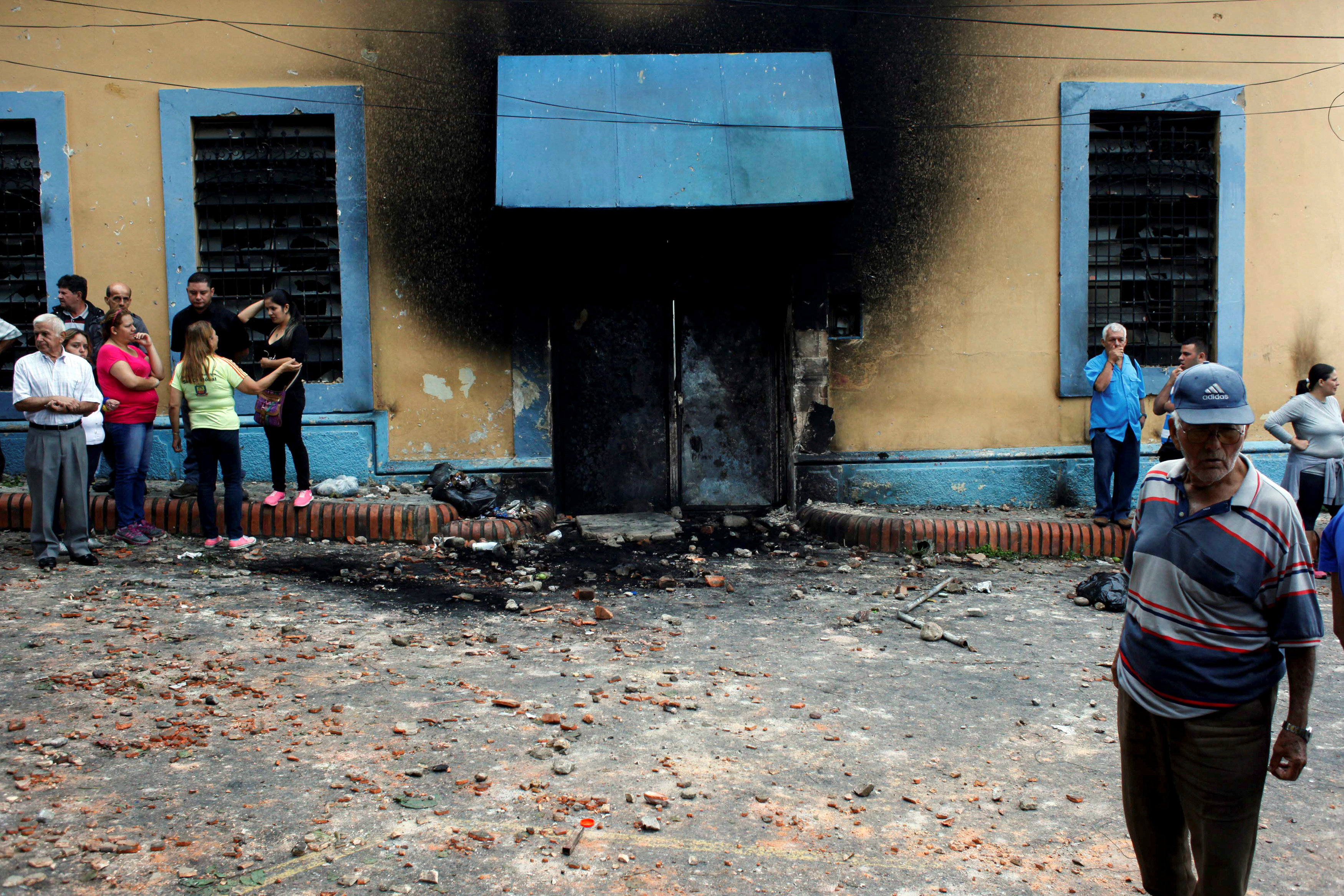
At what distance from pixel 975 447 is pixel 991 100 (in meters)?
3.19

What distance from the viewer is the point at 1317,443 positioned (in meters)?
7.21

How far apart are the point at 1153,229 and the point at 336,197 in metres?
7.58

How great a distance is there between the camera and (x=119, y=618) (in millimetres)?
5293

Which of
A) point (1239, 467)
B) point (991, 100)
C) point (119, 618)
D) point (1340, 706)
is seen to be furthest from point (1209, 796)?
point (991, 100)

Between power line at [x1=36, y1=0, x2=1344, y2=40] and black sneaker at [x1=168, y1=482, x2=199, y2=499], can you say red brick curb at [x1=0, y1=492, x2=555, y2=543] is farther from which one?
power line at [x1=36, y1=0, x2=1344, y2=40]

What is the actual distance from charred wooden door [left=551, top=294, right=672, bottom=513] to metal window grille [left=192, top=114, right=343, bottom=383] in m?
2.19

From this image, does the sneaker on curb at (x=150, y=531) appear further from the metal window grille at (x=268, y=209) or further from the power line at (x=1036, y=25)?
the power line at (x=1036, y=25)

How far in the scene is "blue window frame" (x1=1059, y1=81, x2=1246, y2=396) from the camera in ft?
28.6

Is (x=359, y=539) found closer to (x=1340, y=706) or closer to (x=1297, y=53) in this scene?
(x=1340, y=706)

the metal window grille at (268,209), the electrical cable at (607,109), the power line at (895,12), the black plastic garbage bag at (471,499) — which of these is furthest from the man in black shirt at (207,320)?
the power line at (895,12)

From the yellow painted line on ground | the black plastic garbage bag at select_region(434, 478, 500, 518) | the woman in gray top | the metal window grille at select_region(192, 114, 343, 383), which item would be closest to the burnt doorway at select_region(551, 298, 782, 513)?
the black plastic garbage bag at select_region(434, 478, 500, 518)

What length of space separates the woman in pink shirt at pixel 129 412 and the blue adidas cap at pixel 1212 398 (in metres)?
6.91

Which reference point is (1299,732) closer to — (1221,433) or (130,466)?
(1221,433)

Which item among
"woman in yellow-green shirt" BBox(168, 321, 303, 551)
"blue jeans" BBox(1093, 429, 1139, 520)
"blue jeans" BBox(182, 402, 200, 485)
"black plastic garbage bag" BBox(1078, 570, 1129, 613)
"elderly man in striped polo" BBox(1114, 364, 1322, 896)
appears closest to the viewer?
"elderly man in striped polo" BBox(1114, 364, 1322, 896)
